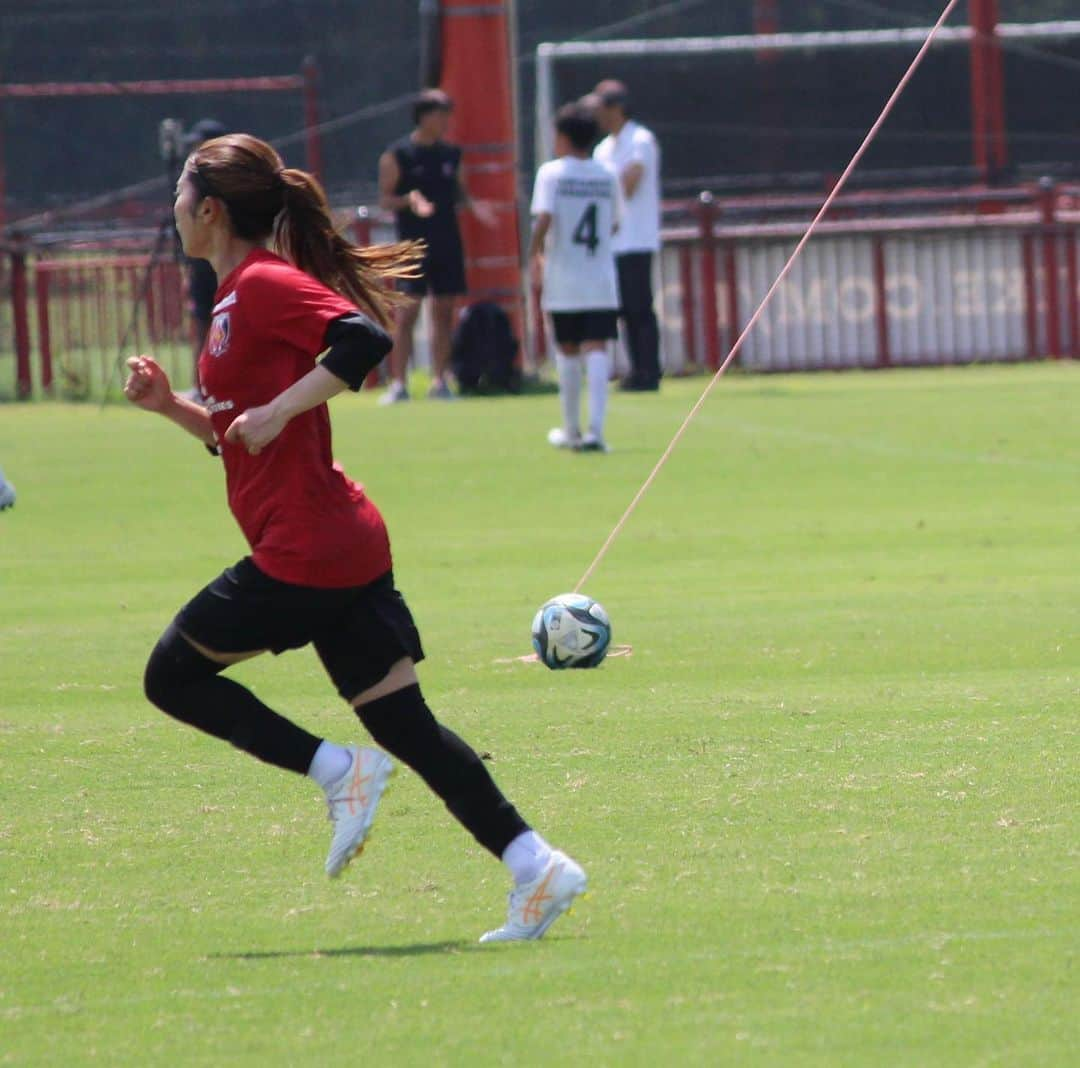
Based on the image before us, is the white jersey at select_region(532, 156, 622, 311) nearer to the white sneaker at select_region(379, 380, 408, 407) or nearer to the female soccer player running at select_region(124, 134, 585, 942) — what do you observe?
the white sneaker at select_region(379, 380, 408, 407)

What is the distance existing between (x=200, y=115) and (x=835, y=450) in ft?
86.8

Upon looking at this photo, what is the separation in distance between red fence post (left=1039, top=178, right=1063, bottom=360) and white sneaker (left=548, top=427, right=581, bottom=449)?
322 inches

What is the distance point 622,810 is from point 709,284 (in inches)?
654

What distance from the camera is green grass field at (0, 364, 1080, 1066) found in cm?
411

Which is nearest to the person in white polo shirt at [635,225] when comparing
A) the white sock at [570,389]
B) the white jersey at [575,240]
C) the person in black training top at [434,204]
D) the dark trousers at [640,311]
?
the dark trousers at [640,311]

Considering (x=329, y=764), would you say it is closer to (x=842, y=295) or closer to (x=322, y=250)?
(x=322, y=250)

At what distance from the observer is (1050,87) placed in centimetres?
3522

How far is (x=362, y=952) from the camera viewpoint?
15.1ft

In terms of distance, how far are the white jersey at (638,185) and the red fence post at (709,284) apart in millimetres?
2346

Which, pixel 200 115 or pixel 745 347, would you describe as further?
pixel 200 115

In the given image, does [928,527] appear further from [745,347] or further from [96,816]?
[745,347]

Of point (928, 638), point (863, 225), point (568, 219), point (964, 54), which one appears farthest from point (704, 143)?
point (928, 638)

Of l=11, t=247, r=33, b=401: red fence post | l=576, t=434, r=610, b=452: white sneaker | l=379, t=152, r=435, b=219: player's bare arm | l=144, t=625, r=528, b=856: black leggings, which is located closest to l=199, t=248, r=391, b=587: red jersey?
l=144, t=625, r=528, b=856: black leggings

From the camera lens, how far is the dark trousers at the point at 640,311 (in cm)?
1984
